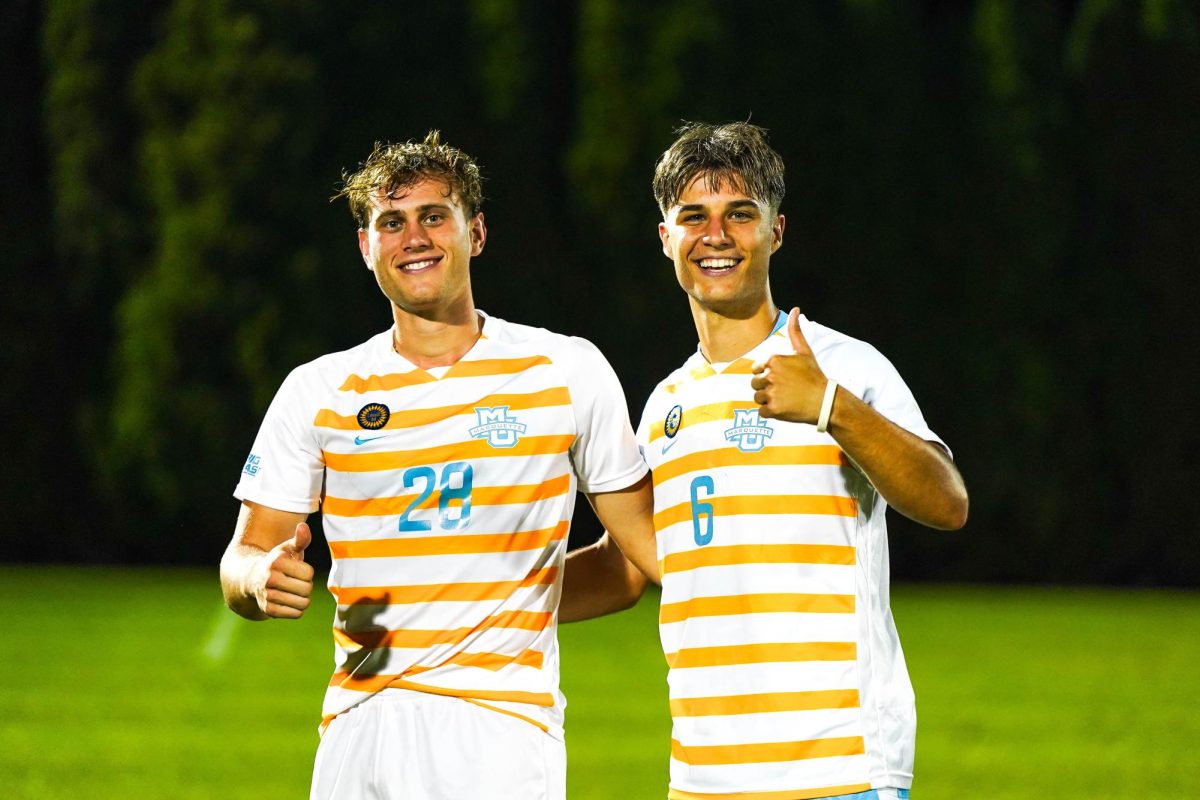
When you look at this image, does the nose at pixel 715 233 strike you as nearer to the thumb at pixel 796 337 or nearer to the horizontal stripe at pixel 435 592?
the thumb at pixel 796 337

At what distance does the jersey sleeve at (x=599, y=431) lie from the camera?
11.9 ft

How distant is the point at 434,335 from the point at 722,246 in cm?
63

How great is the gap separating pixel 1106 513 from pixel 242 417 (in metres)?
11.4

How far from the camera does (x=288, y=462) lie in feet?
11.8

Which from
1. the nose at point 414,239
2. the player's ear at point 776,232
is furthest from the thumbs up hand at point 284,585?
the player's ear at point 776,232

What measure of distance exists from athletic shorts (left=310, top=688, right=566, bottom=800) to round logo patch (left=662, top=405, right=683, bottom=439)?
2.18ft

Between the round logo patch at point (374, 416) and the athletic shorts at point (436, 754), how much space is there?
0.53 m

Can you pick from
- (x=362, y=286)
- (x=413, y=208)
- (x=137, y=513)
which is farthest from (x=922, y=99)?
(x=413, y=208)

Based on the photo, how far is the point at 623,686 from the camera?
11.8m

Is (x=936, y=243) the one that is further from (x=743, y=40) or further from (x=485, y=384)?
(x=485, y=384)

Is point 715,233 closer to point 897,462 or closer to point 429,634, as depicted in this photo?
point 897,462

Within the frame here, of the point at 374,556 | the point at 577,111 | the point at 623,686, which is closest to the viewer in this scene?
the point at 374,556

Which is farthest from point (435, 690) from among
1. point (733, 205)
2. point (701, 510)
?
point (733, 205)

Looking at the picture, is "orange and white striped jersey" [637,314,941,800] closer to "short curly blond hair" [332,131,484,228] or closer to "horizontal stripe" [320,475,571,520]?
"horizontal stripe" [320,475,571,520]
